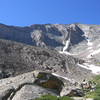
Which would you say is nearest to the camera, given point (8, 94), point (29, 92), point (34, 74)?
point (29, 92)

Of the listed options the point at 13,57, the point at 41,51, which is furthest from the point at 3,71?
the point at 41,51

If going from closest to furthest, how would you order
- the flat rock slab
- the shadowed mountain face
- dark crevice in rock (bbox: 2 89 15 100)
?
the flat rock slab
dark crevice in rock (bbox: 2 89 15 100)
the shadowed mountain face

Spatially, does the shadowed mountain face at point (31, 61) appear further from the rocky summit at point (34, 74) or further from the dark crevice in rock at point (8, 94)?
the dark crevice in rock at point (8, 94)

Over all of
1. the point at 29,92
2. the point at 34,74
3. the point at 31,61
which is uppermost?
the point at 34,74

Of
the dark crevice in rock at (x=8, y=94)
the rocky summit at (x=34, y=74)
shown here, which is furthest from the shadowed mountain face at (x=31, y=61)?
the dark crevice in rock at (x=8, y=94)

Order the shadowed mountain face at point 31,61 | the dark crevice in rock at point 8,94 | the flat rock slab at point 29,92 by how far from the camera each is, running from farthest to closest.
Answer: the shadowed mountain face at point 31,61 → the dark crevice in rock at point 8,94 → the flat rock slab at point 29,92

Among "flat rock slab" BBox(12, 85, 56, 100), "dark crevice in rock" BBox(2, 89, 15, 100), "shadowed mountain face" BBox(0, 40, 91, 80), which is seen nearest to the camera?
"flat rock slab" BBox(12, 85, 56, 100)

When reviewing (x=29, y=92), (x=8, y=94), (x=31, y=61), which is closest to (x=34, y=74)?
(x=8, y=94)

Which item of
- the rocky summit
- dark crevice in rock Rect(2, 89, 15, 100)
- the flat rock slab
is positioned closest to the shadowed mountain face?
the rocky summit

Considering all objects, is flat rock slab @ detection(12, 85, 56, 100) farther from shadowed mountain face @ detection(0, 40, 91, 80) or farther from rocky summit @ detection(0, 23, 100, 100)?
Answer: shadowed mountain face @ detection(0, 40, 91, 80)

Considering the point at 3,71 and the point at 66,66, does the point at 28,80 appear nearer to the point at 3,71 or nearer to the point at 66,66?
the point at 3,71

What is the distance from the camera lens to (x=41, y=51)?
136 meters

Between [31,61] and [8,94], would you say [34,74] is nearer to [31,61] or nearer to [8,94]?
[8,94]

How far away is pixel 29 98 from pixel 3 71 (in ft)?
252
